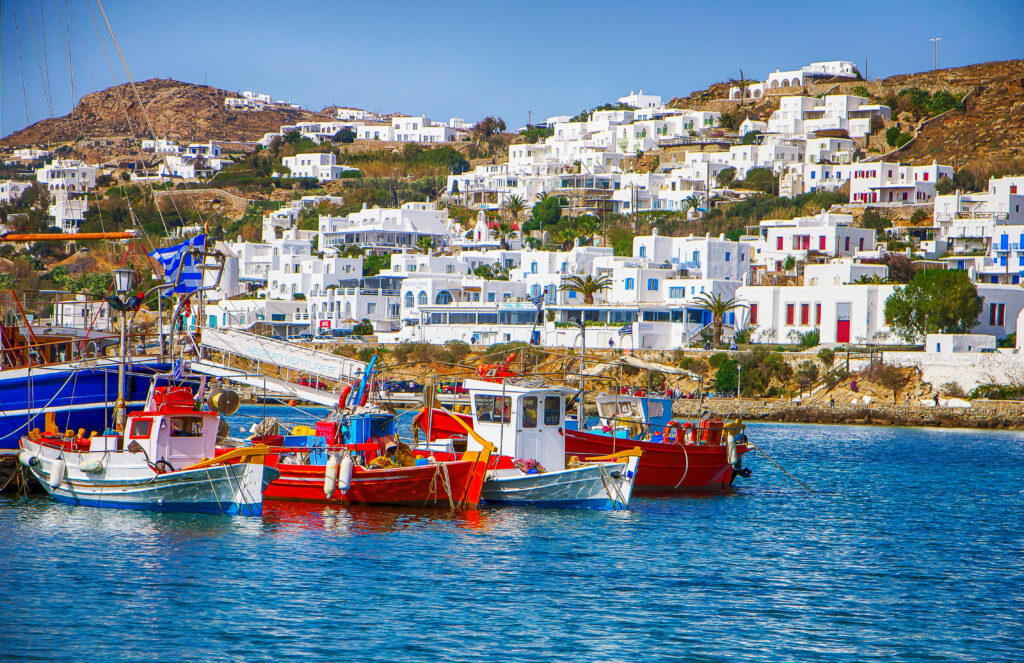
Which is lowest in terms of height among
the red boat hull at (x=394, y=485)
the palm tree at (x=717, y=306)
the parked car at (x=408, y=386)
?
the parked car at (x=408, y=386)

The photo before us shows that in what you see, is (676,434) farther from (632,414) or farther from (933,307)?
(933,307)

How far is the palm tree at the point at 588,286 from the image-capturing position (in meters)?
77.2

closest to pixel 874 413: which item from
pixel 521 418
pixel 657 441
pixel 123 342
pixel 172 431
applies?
pixel 657 441

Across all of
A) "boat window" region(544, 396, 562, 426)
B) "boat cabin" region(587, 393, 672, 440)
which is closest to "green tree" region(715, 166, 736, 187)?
"boat cabin" region(587, 393, 672, 440)

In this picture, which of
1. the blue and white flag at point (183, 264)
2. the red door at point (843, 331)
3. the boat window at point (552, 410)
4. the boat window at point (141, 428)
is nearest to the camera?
the boat window at point (141, 428)

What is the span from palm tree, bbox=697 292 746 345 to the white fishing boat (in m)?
43.7

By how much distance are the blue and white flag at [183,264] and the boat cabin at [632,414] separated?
12441mm

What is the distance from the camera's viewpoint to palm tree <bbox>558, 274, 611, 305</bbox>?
77.2 meters

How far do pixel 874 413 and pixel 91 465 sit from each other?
48878 mm

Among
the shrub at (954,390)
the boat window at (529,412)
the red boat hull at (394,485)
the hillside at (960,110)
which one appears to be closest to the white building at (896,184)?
the hillside at (960,110)

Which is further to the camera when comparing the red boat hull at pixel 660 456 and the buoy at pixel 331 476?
the red boat hull at pixel 660 456

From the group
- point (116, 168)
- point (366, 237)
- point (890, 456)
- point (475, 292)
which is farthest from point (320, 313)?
point (116, 168)

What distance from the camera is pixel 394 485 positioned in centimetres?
2750

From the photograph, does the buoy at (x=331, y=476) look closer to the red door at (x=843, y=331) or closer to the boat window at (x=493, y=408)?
the boat window at (x=493, y=408)
